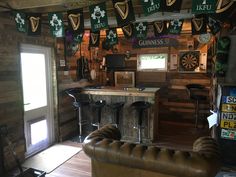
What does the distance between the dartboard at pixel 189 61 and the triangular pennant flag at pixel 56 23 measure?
4.11m

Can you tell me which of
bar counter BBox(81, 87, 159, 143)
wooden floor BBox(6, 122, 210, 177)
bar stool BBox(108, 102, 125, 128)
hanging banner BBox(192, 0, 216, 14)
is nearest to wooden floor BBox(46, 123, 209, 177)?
wooden floor BBox(6, 122, 210, 177)

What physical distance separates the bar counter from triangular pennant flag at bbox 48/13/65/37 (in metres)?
2.06

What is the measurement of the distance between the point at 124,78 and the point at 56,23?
410 centimetres

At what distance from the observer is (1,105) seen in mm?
3492

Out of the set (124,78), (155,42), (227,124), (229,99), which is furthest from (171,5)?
(124,78)

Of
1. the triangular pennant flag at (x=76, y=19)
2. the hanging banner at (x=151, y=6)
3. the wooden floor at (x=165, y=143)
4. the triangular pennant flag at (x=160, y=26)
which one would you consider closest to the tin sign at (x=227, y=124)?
the wooden floor at (x=165, y=143)

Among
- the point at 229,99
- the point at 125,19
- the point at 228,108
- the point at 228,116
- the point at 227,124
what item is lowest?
the point at 227,124

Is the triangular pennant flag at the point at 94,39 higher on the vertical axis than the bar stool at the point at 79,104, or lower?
higher

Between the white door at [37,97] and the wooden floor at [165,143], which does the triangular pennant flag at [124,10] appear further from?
the wooden floor at [165,143]

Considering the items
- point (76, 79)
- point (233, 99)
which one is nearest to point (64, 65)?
point (76, 79)

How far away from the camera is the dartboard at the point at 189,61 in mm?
6258

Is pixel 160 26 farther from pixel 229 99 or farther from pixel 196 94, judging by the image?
pixel 196 94

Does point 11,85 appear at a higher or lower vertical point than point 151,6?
lower

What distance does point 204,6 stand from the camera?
2.43 metres
